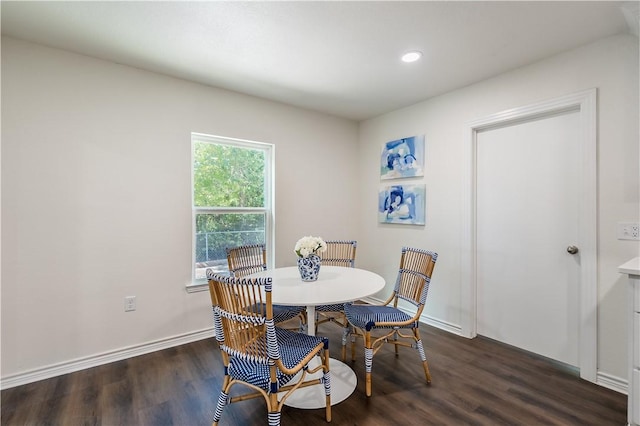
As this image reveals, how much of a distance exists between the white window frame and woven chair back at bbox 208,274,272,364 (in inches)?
A: 61.8

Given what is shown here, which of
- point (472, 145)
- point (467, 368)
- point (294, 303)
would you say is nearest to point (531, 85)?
point (472, 145)

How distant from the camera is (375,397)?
6.63 ft

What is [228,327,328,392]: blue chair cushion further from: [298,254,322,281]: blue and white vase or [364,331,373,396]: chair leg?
[298,254,322,281]: blue and white vase

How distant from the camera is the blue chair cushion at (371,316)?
212cm

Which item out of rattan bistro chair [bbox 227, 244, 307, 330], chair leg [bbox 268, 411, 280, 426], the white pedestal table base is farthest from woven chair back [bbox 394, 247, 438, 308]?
chair leg [bbox 268, 411, 280, 426]

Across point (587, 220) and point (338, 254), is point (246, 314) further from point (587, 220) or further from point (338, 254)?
point (587, 220)

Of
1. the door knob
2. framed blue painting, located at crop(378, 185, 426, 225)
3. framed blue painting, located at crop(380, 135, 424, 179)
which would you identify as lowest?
the door knob

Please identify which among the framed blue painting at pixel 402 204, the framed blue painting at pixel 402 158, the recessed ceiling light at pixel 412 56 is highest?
the recessed ceiling light at pixel 412 56

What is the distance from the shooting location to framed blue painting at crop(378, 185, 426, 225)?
3427mm

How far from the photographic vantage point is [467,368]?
7.85 ft

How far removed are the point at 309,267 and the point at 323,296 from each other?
424 mm

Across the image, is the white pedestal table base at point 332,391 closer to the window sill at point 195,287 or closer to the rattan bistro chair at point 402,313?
the rattan bistro chair at point 402,313

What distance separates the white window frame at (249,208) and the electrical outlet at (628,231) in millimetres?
2946

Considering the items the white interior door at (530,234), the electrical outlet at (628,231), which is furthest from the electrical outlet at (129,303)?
the electrical outlet at (628,231)
